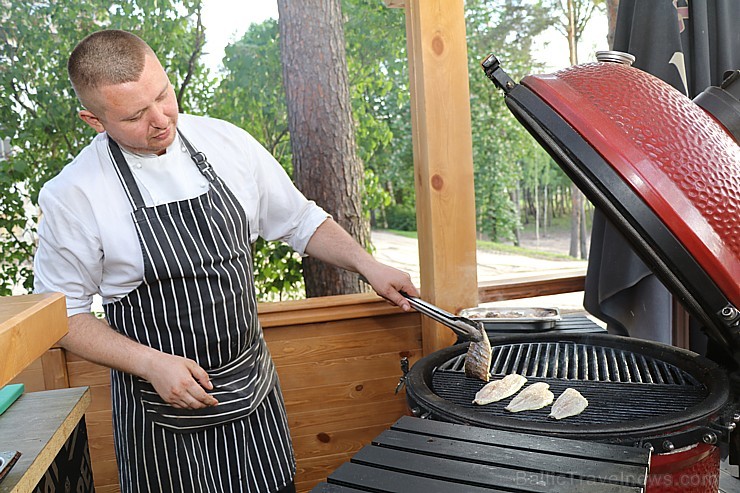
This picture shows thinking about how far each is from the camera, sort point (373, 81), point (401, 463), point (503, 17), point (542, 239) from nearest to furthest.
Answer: point (401, 463)
point (373, 81)
point (503, 17)
point (542, 239)

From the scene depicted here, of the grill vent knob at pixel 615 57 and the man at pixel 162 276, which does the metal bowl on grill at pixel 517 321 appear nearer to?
the man at pixel 162 276

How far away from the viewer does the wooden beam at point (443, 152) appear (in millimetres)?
2439

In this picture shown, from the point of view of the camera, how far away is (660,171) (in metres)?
1.39

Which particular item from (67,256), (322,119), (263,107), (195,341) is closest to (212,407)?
(195,341)

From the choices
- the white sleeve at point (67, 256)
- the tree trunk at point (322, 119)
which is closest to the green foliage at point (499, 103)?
the tree trunk at point (322, 119)

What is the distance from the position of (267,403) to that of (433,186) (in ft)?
3.34

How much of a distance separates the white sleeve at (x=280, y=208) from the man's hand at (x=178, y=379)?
0.65 meters

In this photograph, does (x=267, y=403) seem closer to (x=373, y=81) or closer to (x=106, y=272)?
(x=106, y=272)

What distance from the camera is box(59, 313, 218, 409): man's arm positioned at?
1835 millimetres

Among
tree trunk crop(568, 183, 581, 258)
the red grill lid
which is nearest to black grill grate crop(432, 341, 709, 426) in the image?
the red grill lid

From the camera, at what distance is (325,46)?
3336mm

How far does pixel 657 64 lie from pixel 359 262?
4.77 ft

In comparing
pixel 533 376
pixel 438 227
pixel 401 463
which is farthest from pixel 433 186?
pixel 401 463

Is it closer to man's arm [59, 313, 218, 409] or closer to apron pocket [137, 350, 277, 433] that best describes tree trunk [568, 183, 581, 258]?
apron pocket [137, 350, 277, 433]
